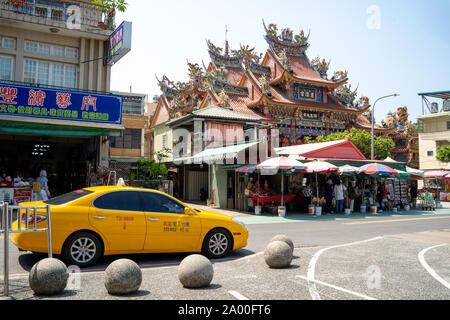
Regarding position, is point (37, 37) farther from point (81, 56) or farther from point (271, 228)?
point (271, 228)

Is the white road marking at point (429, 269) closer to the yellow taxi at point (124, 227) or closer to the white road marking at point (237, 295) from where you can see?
the white road marking at point (237, 295)

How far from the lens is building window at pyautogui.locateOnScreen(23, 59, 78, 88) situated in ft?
58.6

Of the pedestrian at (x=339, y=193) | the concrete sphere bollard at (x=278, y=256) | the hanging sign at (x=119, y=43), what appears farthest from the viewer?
the pedestrian at (x=339, y=193)

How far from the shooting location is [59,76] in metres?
18.5

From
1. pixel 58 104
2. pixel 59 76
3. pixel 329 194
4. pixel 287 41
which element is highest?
pixel 287 41

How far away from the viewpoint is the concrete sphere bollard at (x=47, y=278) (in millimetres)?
4777

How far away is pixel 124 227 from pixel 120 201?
1.77ft

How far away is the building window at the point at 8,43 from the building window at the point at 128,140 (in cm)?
1113

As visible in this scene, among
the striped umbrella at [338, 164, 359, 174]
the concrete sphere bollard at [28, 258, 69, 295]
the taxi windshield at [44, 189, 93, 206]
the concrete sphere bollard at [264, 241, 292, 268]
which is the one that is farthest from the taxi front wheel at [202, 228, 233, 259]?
the striped umbrella at [338, 164, 359, 174]

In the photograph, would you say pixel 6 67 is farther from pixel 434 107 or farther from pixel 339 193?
pixel 434 107

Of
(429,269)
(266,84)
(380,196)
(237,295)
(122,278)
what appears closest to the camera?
(122,278)

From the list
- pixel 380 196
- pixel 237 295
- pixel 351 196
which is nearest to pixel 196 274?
pixel 237 295

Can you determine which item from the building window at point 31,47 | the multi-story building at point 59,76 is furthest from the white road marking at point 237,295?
the building window at point 31,47
